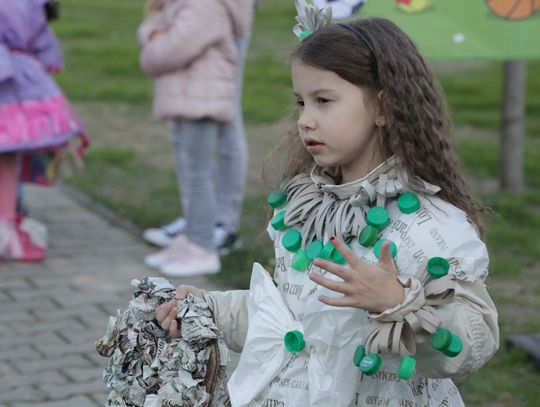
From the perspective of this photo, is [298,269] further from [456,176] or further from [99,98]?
[99,98]

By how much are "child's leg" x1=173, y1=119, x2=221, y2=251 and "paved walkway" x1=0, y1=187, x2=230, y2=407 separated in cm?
27

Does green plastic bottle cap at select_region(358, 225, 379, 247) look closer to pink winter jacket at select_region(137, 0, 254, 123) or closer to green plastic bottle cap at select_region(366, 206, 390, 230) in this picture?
green plastic bottle cap at select_region(366, 206, 390, 230)

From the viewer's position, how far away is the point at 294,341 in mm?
2625

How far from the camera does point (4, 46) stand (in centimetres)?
604

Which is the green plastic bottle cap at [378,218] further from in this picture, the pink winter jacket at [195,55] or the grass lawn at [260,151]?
the pink winter jacket at [195,55]

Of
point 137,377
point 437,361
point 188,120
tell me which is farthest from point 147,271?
point 437,361

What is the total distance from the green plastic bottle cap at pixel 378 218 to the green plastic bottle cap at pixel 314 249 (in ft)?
0.45

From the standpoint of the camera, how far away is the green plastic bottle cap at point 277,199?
9.36 feet

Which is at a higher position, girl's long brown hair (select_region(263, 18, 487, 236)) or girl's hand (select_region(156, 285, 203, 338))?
girl's long brown hair (select_region(263, 18, 487, 236))

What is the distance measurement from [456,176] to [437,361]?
0.47m

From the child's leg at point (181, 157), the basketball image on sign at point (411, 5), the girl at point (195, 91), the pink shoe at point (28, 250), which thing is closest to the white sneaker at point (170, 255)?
the girl at point (195, 91)

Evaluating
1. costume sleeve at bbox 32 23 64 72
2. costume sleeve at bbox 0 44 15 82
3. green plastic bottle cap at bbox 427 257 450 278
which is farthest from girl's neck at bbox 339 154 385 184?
costume sleeve at bbox 32 23 64 72

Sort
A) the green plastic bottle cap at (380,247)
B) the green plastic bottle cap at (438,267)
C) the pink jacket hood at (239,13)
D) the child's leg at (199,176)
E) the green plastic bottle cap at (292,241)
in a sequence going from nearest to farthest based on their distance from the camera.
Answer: the green plastic bottle cap at (438,267) → the green plastic bottle cap at (380,247) → the green plastic bottle cap at (292,241) → the pink jacket hood at (239,13) → the child's leg at (199,176)

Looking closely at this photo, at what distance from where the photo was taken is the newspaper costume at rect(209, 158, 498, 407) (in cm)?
241
